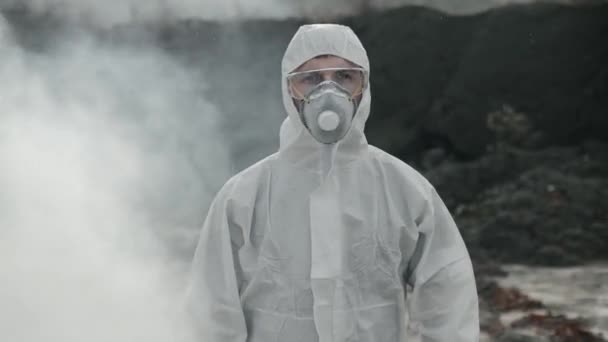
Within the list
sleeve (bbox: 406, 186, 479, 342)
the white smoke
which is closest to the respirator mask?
sleeve (bbox: 406, 186, 479, 342)

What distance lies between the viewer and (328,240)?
2119 mm

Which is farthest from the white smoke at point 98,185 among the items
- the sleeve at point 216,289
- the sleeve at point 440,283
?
the sleeve at point 440,283

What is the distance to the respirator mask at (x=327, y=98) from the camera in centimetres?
209

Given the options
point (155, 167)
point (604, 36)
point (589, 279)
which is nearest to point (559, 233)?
point (589, 279)

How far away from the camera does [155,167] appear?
4801 mm

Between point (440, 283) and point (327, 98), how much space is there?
53 cm

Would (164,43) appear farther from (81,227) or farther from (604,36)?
(604,36)

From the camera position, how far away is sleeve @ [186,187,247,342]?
2131mm

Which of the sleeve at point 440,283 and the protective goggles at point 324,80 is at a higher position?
the protective goggles at point 324,80

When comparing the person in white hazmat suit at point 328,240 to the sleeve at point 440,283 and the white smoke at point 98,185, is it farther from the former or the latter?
the white smoke at point 98,185

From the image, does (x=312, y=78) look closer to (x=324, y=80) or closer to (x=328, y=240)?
(x=324, y=80)

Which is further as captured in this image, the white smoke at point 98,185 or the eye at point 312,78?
the white smoke at point 98,185

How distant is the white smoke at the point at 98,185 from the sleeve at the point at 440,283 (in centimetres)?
109

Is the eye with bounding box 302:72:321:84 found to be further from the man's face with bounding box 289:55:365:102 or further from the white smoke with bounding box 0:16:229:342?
the white smoke with bounding box 0:16:229:342
